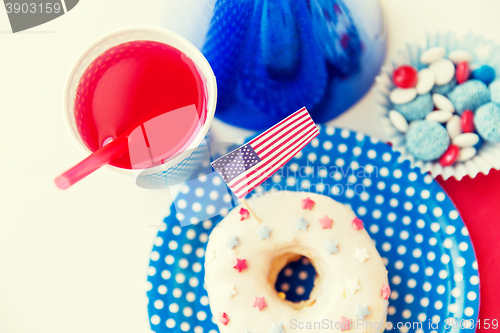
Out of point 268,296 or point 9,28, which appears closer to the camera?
point 268,296

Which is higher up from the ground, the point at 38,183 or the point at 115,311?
the point at 38,183

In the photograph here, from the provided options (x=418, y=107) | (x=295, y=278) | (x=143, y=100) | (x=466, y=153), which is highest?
(x=143, y=100)

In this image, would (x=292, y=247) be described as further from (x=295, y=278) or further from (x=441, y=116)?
(x=441, y=116)

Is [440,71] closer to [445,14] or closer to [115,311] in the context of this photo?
[445,14]

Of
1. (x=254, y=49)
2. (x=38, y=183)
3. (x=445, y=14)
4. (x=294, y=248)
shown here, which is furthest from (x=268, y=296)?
(x=445, y=14)

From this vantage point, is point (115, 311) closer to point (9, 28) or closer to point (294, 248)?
point (294, 248)

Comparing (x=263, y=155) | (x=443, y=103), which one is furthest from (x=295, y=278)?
(x=443, y=103)

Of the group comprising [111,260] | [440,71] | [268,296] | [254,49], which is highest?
[254,49]
